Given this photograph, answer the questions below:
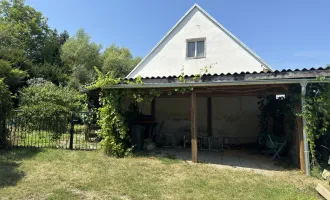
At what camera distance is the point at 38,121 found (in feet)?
29.6

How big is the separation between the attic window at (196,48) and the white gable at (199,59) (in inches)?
7.7

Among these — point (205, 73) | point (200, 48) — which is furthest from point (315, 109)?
point (200, 48)

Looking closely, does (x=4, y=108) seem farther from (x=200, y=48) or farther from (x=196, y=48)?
(x=200, y=48)

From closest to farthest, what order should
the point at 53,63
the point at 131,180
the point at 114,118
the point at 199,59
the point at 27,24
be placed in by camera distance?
the point at 131,180
the point at 114,118
the point at 199,59
the point at 53,63
the point at 27,24

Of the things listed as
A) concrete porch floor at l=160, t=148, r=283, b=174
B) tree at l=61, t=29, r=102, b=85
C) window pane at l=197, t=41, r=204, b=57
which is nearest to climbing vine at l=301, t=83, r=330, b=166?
concrete porch floor at l=160, t=148, r=283, b=174

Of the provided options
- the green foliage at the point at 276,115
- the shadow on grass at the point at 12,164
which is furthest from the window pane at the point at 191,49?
the shadow on grass at the point at 12,164

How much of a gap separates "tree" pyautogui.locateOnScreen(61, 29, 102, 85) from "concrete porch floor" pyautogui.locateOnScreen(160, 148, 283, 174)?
17.9 metres

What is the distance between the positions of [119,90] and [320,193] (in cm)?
594

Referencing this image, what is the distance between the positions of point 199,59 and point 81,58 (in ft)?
60.3

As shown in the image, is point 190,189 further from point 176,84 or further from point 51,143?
point 51,143

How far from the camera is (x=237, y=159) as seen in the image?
729cm

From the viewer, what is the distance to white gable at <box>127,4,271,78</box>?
10.9 meters

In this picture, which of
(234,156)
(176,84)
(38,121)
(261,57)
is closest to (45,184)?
(176,84)

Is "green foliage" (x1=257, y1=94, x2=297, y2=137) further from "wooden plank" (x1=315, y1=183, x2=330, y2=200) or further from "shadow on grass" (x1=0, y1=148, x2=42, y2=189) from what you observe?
"shadow on grass" (x1=0, y1=148, x2=42, y2=189)
